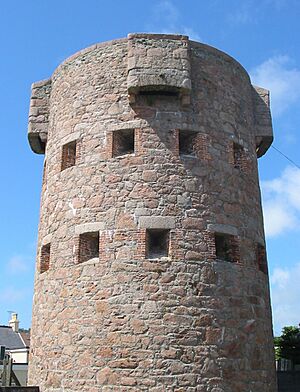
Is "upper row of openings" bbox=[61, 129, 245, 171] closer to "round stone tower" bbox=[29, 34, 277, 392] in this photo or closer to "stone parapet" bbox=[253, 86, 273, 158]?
"round stone tower" bbox=[29, 34, 277, 392]

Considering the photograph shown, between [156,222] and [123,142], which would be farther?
[123,142]

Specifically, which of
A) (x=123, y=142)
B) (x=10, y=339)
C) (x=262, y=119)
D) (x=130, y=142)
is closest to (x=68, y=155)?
(x=123, y=142)

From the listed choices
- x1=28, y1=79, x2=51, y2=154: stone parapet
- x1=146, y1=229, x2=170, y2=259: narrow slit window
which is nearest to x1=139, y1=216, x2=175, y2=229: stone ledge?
x1=146, y1=229, x2=170, y2=259: narrow slit window

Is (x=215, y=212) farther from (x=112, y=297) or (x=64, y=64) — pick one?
(x=64, y=64)

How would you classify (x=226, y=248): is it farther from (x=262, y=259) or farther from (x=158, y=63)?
(x=158, y=63)

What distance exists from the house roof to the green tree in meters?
22.6

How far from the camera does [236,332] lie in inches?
482

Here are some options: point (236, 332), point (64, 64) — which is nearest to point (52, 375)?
point (236, 332)

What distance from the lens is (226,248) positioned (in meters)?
13.1

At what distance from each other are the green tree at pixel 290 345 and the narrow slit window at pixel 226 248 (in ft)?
30.8

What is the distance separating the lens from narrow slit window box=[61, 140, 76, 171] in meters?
14.1

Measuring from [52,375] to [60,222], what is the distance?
3.72m

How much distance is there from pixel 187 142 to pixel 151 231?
8.70ft

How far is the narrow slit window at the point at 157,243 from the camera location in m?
12.2
